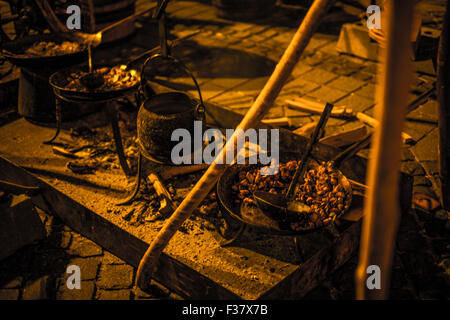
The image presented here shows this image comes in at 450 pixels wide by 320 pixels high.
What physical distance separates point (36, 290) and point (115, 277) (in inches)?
24.7

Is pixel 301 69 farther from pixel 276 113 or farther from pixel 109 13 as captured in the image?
pixel 109 13

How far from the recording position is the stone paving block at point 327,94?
579cm

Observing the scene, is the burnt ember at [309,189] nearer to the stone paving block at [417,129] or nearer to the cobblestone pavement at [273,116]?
the cobblestone pavement at [273,116]

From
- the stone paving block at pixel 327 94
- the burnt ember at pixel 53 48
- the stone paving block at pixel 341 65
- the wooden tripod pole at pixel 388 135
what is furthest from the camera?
the stone paving block at pixel 341 65

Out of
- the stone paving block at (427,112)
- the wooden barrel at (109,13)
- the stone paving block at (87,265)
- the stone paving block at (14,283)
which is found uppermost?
the wooden barrel at (109,13)

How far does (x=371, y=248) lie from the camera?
4.40ft

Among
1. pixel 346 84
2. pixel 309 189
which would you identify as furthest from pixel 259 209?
pixel 346 84

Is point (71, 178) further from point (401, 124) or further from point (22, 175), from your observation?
point (401, 124)

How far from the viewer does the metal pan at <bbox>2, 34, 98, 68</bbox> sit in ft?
14.6

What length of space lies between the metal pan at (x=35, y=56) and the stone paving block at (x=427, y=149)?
412cm

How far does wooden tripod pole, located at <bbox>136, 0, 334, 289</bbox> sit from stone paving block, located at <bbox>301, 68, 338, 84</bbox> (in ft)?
13.6

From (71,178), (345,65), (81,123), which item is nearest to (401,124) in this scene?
(71,178)

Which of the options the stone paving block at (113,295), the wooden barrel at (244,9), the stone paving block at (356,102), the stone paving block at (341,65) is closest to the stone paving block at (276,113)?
the stone paving block at (356,102)

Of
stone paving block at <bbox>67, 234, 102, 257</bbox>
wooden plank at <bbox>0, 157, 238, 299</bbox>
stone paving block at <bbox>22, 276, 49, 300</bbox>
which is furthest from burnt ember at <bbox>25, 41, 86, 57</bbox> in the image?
stone paving block at <bbox>22, 276, 49, 300</bbox>
